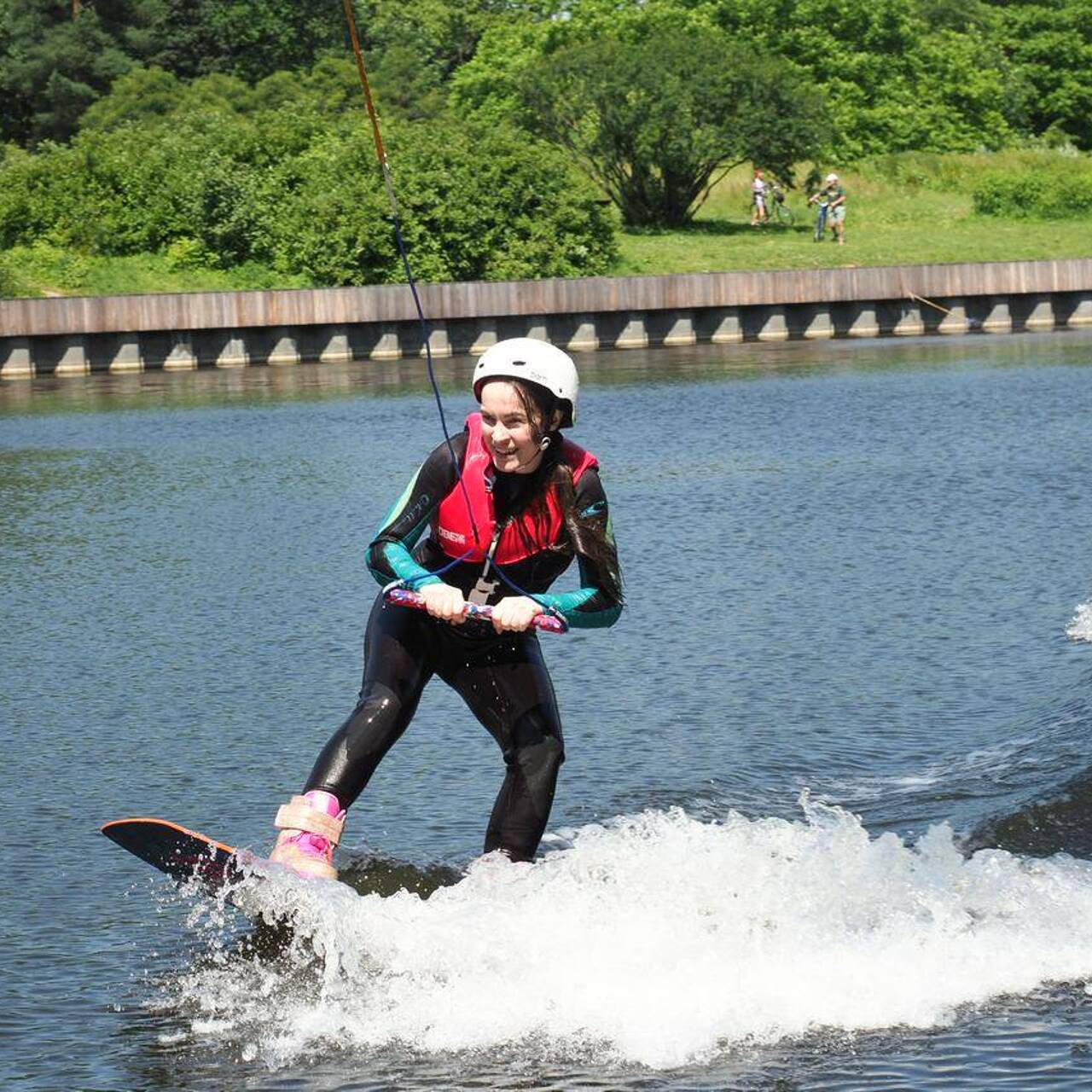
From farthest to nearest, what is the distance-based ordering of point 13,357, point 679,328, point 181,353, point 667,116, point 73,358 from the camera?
point 667,116, point 679,328, point 181,353, point 73,358, point 13,357

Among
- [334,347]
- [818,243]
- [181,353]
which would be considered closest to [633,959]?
[181,353]

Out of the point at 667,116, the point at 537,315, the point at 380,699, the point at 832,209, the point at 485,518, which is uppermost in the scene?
the point at 485,518

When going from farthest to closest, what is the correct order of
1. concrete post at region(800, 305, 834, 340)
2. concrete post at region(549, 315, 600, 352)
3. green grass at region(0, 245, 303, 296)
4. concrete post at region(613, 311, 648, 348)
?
green grass at region(0, 245, 303, 296)
concrete post at region(800, 305, 834, 340)
concrete post at region(613, 311, 648, 348)
concrete post at region(549, 315, 600, 352)

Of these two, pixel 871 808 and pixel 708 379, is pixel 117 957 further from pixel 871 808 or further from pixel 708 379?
pixel 708 379

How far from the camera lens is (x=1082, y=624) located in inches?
494

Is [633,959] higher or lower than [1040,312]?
higher

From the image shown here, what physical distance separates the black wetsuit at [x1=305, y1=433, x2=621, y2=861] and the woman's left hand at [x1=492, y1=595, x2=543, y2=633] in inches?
6.9

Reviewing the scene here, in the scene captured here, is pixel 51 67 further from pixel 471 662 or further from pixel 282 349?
pixel 471 662

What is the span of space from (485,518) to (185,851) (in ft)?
4.47

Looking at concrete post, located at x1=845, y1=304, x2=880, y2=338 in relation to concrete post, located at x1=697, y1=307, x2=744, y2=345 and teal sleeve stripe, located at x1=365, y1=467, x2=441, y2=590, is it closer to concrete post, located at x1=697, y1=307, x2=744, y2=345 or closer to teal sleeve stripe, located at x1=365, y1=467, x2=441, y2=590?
concrete post, located at x1=697, y1=307, x2=744, y2=345

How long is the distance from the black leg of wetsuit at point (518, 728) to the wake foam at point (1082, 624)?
630 cm

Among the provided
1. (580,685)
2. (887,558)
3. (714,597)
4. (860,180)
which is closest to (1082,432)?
(887,558)

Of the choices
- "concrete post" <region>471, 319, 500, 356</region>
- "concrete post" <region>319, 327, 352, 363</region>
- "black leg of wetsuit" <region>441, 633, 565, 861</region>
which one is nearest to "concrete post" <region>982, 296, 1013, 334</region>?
"concrete post" <region>471, 319, 500, 356</region>

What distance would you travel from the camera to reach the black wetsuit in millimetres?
6418
